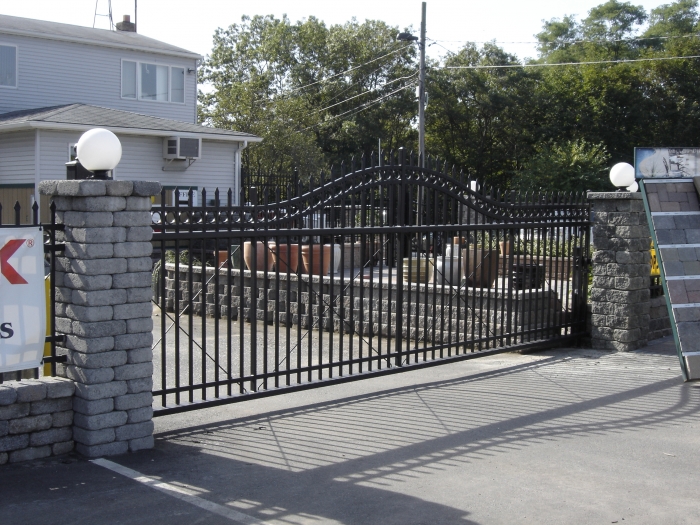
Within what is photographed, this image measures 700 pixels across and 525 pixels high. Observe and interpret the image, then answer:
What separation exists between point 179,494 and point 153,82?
23.7 m

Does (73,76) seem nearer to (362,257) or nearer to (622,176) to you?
(622,176)

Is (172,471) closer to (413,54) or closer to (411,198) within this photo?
(411,198)

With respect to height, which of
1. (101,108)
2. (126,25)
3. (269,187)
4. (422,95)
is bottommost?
(269,187)

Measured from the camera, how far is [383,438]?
6.00 meters

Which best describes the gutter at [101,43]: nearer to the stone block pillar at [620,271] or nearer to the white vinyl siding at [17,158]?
the white vinyl siding at [17,158]

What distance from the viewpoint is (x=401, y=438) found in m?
6.00

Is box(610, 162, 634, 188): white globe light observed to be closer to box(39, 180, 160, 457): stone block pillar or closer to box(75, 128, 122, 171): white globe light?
box(39, 180, 160, 457): stone block pillar

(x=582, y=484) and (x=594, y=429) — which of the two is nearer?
(x=582, y=484)

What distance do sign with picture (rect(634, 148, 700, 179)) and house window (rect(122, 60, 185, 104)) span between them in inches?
779

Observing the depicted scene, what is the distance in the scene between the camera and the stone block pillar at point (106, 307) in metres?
5.30

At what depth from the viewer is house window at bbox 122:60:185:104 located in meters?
25.9

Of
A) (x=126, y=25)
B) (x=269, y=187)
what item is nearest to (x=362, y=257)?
(x=269, y=187)

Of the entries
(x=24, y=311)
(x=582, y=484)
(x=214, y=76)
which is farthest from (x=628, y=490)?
(x=214, y=76)

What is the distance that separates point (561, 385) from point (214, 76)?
155ft
